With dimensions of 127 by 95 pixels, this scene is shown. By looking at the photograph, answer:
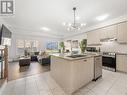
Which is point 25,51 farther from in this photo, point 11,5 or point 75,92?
point 75,92

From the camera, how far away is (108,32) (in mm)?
4113

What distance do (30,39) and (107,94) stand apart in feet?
24.0

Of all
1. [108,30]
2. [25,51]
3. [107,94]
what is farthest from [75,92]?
[25,51]

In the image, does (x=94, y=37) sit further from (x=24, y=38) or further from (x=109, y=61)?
(x=24, y=38)

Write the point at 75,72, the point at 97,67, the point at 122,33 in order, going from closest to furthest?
the point at 75,72, the point at 97,67, the point at 122,33

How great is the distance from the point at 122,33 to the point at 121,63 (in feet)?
4.68

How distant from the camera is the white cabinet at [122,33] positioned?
3450 mm

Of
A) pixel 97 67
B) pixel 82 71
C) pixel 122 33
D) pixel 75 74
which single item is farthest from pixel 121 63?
pixel 75 74

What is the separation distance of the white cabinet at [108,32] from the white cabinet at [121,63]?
3.57 ft

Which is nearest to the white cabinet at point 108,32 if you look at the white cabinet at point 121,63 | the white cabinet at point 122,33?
the white cabinet at point 122,33

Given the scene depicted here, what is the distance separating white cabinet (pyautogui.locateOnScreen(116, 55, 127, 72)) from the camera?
3436 millimetres

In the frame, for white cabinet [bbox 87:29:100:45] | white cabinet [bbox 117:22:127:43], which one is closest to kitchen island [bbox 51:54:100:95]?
white cabinet [bbox 117:22:127:43]

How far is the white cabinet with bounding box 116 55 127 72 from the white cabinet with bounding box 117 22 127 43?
764mm

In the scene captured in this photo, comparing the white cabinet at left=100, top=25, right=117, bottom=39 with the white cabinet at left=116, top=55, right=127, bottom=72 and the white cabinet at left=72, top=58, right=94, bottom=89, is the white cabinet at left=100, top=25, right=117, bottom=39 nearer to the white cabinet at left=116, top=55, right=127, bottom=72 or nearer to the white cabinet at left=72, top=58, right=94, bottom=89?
the white cabinet at left=116, top=55, right=127, bottom=72
